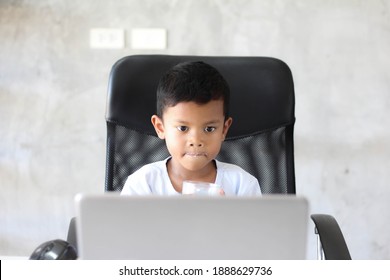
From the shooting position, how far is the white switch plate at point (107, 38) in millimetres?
2082

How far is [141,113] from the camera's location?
135cm

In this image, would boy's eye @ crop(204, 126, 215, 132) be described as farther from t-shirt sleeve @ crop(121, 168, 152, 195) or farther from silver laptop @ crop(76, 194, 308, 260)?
silver laptop @ crop(76, 194, 308, 260)

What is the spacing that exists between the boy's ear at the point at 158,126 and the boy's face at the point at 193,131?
0.06 metres

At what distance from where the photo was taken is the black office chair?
53.0 inches

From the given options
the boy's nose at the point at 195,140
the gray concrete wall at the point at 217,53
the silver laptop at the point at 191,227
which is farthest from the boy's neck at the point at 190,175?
the gray concrete wall at the point at 217,53

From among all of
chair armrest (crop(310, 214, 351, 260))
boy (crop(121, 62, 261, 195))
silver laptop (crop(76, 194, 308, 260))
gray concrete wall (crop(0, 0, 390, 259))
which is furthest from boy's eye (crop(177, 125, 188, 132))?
gray concrete wall (crop(0, 0, 390, 259))

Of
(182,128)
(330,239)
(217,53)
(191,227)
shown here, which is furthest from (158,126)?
(217,53)

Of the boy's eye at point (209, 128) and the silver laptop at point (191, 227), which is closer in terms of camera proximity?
the silver laptop at point (191, 227)

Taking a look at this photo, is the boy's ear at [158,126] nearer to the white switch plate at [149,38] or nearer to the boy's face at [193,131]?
the boy's face at [193,131]

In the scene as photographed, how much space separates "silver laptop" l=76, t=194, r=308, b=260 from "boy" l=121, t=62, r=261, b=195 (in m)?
0.55

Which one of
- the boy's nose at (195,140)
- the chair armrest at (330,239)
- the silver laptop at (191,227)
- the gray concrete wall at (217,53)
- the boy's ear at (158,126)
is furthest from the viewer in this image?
the gray concrete wall at (217,53)
